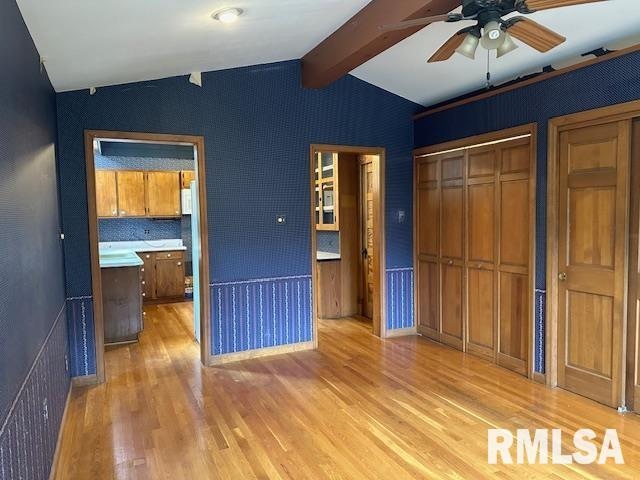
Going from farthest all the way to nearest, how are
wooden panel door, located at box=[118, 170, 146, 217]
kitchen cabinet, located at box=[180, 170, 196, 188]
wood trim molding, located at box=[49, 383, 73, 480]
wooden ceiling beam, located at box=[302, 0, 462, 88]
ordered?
kitchen cabinet, located at box=[180, 170, 196, 188]
wooden panel door, located at box=[118, 170, 146, 217]
wooden ceiling beam, located at box=[302, 0, 462, 88]
wood trim molding, located at box=[49, 383, 73, 480]

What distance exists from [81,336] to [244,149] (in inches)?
84.4

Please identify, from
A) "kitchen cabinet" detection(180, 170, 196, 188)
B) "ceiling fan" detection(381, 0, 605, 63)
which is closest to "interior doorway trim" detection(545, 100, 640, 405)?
"ceiling fan" detection(381, 0, 605, 63)

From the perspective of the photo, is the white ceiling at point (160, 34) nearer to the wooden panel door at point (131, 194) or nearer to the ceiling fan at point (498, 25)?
the ceiling fan at point (498, 25)

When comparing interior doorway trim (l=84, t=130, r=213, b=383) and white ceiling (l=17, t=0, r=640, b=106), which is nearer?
white ceiling (l=17, t=0, r=640, b=106)

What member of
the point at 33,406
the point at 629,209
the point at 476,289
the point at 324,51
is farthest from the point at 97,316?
the point at 629,209

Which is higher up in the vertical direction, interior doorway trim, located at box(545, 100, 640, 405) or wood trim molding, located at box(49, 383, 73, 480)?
interior doorway trim, located at box(545, 100, 640, 405)

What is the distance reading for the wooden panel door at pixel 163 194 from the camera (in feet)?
22.7

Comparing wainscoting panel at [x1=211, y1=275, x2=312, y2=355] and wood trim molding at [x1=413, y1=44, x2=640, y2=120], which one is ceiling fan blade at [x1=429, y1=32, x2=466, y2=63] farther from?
wainscoting panel at [x1=211, y1=275, x2=312, y2=355]

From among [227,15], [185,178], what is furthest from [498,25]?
[185,178]

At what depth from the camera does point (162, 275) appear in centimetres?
678

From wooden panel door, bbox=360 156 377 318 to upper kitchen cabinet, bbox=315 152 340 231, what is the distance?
349mm

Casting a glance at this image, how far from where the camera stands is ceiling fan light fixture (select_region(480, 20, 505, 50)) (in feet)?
6.59

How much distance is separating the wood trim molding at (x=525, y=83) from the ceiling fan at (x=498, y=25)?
0.98 metres

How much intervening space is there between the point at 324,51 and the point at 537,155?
1951 millimetres
